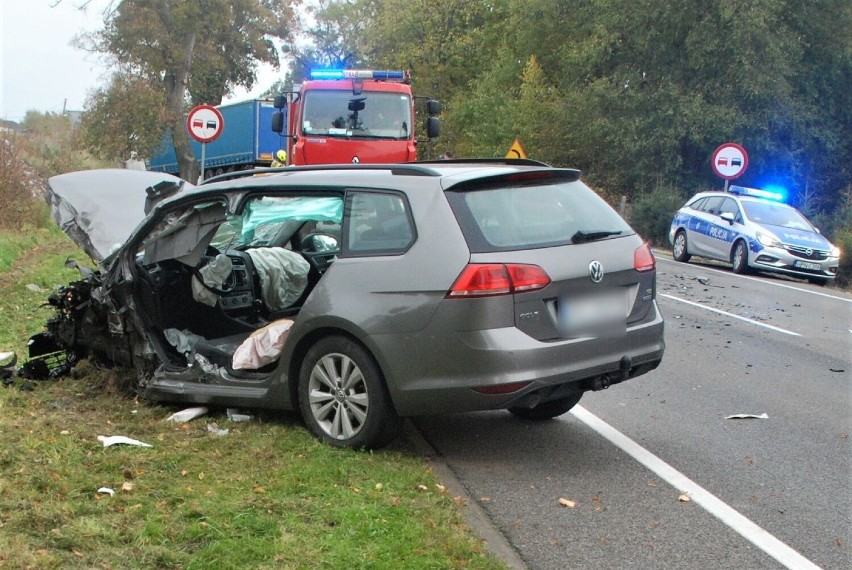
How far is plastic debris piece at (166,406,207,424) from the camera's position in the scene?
6176mm

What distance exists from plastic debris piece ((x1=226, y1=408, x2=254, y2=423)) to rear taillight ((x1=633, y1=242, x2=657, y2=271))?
8.67ft

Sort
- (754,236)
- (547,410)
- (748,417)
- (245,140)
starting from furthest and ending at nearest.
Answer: (245,140) → (754,236) → (748,417) → (547,410)

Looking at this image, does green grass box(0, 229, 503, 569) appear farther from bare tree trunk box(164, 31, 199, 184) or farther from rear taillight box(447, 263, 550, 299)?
bare tree trunk box(164, 31, 199, 184)

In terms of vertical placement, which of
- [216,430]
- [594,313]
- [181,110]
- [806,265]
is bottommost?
[216,430]

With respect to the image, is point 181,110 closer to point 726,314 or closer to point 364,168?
point 726,314

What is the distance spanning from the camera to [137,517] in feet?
14.0

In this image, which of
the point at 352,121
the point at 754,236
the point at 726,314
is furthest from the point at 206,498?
the point at 754,236

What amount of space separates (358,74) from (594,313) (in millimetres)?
13442

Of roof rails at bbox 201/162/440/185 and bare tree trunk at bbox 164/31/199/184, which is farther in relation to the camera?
bare tree trunk at bbox 164/31/199/184

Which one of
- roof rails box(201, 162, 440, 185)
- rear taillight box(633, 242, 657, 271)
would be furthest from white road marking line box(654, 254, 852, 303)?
roof rails box(201, 162, 440, 185)

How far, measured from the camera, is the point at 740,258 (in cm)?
1922

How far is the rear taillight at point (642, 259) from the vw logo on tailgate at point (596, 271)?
0.37 m

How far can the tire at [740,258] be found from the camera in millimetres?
19094

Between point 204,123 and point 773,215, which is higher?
point 204,123
